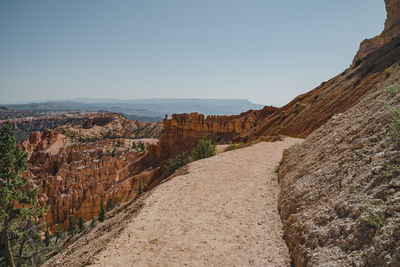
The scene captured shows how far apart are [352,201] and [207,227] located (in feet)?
14.1

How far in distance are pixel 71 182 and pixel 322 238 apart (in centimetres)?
6345

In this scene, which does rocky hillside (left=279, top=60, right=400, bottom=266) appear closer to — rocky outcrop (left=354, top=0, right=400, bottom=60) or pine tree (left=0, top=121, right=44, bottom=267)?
pine tree (left=0, top=121, right=44, bottom=267)

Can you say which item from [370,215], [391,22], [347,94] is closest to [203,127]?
[347,94]

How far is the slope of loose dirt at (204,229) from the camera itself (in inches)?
221

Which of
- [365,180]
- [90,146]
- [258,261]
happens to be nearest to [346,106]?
[365,180]

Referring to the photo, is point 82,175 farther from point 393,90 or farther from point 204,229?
point 393,90

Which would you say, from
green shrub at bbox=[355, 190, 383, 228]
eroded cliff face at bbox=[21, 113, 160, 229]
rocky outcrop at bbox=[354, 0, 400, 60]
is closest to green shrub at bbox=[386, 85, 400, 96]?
green shrub at bbox=[355, 190, 383, 228]

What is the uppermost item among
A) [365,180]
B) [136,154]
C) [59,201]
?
[365,180]

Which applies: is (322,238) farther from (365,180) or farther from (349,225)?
(365,180)

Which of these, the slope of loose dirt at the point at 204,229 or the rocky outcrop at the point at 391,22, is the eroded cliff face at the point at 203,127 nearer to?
the rocky outcrop at the point at 391,22

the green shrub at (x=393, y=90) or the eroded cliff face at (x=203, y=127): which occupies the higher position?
the green shrub at (x=393, y=90)

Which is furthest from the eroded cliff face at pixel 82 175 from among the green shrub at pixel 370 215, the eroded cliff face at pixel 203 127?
the green shrub at pixel 370 215

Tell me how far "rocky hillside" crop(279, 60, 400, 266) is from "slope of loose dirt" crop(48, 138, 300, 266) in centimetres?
78

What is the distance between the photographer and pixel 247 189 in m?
10.2
